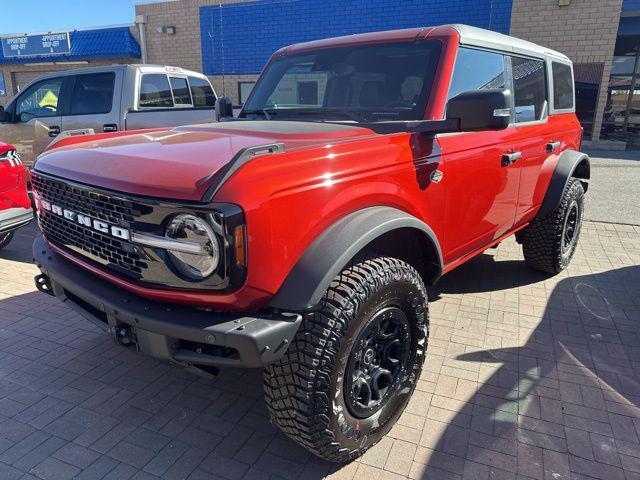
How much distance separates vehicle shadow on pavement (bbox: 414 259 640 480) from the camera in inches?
91.6

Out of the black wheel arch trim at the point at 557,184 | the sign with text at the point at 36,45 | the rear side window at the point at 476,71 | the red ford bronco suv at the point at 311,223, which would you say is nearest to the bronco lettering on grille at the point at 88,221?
the red ford bronco suv at the point at 311,223

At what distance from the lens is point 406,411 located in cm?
272

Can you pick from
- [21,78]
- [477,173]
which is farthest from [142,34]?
[477,173]

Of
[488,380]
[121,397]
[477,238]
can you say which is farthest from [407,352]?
[121,397]

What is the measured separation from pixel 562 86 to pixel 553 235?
146cm

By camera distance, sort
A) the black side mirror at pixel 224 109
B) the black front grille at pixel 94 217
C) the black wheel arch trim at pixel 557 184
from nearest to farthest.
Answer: the black front grille at pixel 94 217 → the black side mirror at pixel 224 109 → the black wheel arch trim at pixel 557 184

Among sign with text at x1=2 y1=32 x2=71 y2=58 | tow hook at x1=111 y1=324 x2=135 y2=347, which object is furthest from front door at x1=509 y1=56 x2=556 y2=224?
sign with text at x1=2 y1=32 x2=71 y2=58

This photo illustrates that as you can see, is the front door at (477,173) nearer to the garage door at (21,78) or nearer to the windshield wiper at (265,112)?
the windshield wiper at (265,112)

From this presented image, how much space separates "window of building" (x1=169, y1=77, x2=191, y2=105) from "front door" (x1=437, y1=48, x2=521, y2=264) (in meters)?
5.45

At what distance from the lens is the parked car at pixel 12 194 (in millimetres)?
4562

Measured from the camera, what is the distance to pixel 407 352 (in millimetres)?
2596

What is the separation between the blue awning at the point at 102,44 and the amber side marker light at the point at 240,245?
63.9ft

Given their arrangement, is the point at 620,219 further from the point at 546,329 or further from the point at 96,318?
the point at 96,318

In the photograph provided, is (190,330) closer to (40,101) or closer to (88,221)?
(88,221)
